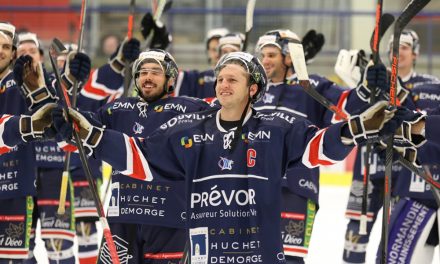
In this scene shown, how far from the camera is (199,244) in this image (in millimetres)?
3779

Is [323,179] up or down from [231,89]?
down

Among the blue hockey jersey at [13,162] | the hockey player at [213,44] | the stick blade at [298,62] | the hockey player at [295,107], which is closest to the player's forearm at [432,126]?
the stick blade at [298,62]

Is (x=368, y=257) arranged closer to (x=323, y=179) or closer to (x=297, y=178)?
(x=297, y=178)

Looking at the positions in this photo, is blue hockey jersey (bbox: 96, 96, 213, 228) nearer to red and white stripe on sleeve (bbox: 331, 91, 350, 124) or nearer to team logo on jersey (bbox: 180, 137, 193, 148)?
team logo on jersey (bbox: 180, 137, 193, 148)

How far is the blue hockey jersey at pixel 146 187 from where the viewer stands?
441cm

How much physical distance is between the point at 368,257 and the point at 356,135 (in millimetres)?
3607

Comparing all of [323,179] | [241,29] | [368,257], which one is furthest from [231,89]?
[241,29]

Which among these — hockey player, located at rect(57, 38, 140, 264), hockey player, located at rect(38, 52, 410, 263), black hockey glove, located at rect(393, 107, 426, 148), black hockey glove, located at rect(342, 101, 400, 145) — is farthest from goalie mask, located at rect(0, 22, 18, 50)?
black hockey glove, located at rect(342, 101, 400, 145)

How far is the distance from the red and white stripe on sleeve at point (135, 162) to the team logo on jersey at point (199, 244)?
0.27 metres

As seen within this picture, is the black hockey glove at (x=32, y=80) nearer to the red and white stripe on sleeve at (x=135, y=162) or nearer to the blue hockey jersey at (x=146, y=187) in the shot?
the red and white stripe on sleeve at (x=135, y=162)

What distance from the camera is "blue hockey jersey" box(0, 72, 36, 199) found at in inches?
186

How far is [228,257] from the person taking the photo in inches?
148

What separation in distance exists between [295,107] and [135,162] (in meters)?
1.73

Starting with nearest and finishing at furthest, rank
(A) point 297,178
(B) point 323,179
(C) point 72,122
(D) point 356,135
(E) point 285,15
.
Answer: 1. (D) point 356,135
2. (C) point 72,122
3. (A) point 297,178
4. (B) point 323,179
5. (E) point 285,15
